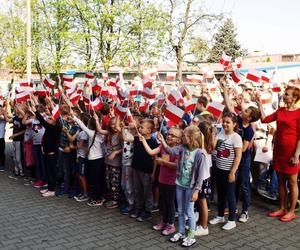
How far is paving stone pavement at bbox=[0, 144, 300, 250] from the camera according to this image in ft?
15.2

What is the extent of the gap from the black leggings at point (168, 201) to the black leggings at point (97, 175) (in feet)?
5.13

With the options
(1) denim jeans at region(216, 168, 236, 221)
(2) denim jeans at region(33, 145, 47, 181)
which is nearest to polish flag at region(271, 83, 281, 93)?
(1) denim jeans at region(216, 168, 236, 221)

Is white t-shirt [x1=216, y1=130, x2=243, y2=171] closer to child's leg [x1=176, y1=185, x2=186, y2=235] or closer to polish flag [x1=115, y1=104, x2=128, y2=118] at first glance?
child's leg [x1=176, y1=185, x2=186, y2=235]

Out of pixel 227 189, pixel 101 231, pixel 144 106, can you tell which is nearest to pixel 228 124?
pixel 227 189

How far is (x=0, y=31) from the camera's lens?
1015 inches

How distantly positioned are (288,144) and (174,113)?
1.64 m

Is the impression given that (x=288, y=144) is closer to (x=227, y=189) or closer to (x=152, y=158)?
(x=227, y=189)

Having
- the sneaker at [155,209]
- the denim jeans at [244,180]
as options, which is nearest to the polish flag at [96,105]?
the sneaker at [155,209]

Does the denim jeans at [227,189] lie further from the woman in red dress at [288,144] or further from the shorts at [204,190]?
the woman in red dress at [288,144]

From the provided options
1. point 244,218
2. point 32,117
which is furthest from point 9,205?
point 244,218

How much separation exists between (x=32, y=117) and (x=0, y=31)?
20486 millimetres

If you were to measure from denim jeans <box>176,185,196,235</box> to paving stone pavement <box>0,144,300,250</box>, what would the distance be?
246 millimetres

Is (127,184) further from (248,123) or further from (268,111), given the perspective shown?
(268,111)

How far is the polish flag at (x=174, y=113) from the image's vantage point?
16.4ft
